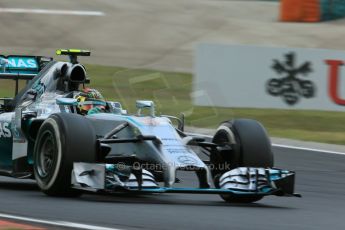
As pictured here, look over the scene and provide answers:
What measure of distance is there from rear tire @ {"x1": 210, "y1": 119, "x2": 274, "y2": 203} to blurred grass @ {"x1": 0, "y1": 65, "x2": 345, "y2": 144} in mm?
407

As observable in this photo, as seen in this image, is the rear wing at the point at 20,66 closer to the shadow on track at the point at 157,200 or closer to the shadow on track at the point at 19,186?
the shadow on track at the point at 19,186

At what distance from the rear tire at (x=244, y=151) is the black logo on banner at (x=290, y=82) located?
10.7 metres

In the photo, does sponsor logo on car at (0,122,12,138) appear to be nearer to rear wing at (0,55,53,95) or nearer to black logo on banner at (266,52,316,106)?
rear wing at (0,55,53,95)

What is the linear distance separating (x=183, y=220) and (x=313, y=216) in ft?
4.78

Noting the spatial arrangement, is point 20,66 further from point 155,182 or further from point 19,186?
point 155,182

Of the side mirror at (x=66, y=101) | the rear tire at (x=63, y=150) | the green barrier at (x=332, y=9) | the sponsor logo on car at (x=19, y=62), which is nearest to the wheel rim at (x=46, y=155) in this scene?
the rear tire at (x=63, y=150)

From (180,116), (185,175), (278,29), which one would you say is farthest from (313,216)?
(278,29)

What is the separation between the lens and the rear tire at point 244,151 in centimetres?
1007

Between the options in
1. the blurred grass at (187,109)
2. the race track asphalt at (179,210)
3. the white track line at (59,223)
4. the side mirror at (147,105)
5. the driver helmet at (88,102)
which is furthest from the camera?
the driver helmet at (88,102)

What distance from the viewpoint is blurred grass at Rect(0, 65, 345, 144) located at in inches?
419

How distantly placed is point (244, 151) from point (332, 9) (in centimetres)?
2380

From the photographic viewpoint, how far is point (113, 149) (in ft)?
33.1

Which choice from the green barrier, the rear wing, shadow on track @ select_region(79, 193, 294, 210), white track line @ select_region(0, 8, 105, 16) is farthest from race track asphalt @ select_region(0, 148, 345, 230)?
white track line @ select_region(0, 8, 105, 16)
